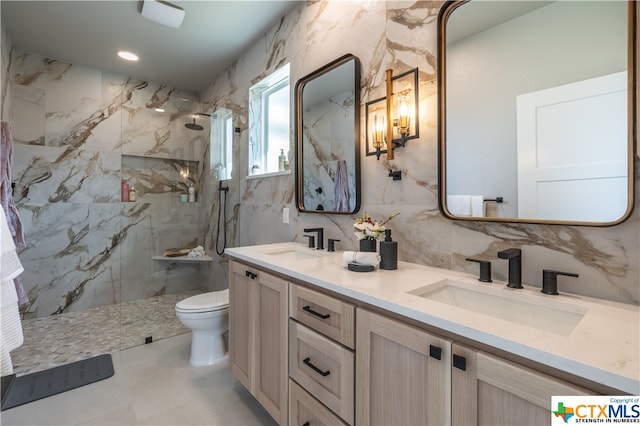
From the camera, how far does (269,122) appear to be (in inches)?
108

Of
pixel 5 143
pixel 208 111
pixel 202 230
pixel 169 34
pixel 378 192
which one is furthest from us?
pixel 208 111

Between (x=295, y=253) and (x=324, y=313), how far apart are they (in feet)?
2.76

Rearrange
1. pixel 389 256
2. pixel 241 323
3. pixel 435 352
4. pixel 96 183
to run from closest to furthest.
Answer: pixel 435 352, pixel 389 256, pixel 241 323, pixel 96 183

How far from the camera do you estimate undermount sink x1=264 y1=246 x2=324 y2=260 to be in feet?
6.01

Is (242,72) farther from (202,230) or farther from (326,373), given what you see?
(326,373)

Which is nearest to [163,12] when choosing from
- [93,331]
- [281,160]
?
[281,160]

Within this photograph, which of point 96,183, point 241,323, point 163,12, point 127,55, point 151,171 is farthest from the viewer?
point 151,171

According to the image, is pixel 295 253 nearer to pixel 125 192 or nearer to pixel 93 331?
pixel 93 331

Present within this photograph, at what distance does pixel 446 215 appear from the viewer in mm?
1321

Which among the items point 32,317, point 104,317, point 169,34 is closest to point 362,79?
point 169,34

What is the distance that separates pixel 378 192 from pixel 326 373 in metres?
0.95

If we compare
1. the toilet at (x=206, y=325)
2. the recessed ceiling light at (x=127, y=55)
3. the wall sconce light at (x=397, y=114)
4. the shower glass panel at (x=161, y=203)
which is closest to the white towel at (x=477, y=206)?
the wall sconce light at (x=397, y=114)

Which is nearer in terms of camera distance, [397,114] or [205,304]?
[397,114]

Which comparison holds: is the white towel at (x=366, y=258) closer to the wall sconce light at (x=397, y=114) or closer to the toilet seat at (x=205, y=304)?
the wall sconce light at (x=397, y=114)
